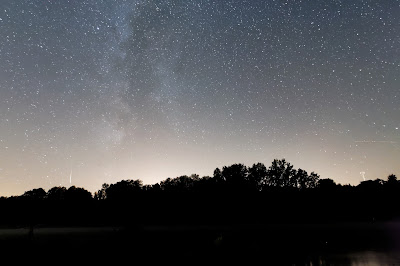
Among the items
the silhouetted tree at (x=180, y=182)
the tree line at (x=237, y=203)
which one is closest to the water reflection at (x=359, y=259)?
the tree line at (x=237, y=203)

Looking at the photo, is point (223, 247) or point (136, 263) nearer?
point (136, 263)

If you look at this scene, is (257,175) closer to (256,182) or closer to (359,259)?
(256,182)

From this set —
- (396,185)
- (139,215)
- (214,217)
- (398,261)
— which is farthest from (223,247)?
(396,185)

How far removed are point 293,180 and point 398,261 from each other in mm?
100659

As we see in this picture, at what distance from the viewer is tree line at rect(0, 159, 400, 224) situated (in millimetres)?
107188

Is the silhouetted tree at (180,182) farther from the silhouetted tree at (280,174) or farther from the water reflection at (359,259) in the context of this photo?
the water reflection at (359,259)

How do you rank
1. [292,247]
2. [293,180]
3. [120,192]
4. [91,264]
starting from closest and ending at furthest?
1. [91,264]
2. [292,247]
3. [293,180]
4. [120,192]

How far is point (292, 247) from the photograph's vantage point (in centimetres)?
3903

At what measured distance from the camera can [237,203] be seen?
377 feet

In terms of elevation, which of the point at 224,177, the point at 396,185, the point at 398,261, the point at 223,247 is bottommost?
the point at 398,261

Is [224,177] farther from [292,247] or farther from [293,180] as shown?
[292,247]

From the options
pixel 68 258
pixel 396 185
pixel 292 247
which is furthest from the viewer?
pixel 396 185

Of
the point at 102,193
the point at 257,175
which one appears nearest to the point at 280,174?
the point at 257,175

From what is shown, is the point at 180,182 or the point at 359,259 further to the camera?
the point at 180,182
